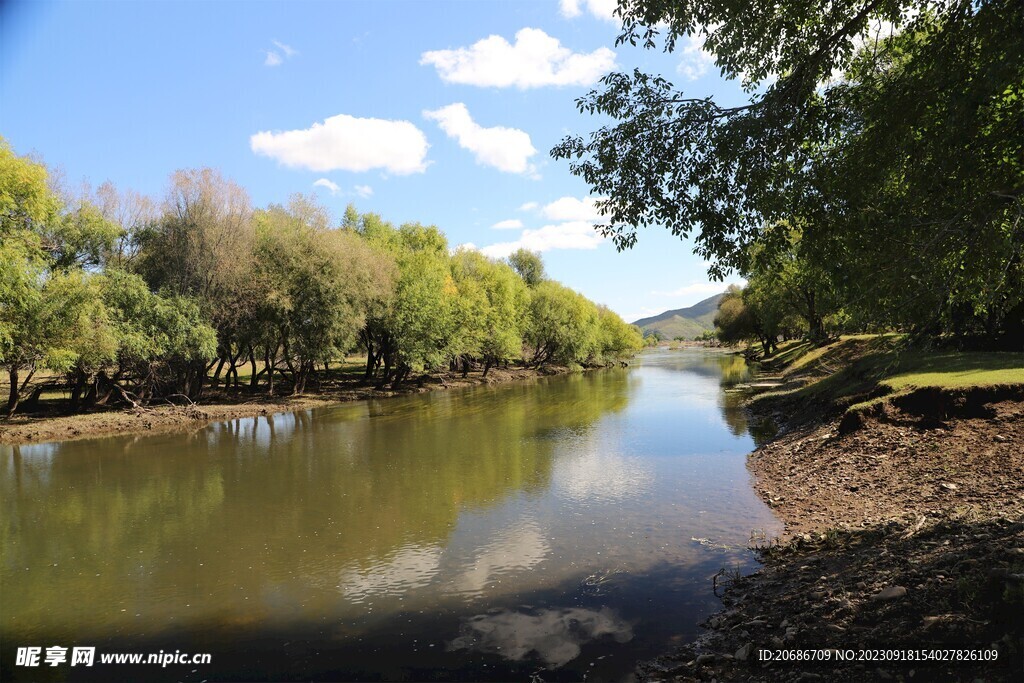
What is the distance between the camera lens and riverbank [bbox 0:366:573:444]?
2867 centimetres

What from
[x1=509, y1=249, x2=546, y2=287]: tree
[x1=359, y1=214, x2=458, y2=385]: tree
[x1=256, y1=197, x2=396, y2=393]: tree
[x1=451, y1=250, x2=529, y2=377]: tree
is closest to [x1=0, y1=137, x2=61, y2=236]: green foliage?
[x1=256, y1=197, x2=396, y2=393]: tree

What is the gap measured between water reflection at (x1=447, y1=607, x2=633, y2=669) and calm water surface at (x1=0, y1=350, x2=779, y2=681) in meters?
0.03

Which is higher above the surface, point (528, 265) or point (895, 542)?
point (528, 265)

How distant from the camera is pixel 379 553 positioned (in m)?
12.0

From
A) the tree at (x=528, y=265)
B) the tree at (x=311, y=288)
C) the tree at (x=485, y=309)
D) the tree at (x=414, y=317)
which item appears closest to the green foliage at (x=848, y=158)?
the tree at (x=311, y=288)

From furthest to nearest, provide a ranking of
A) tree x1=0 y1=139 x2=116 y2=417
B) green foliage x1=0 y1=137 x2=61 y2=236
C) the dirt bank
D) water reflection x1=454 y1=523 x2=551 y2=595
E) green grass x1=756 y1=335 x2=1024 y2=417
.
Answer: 1. green foliage x1=0 y1=137 x2=61 y2=236
2. tree x1=0 y1=139 x2=116 y2=417
3. green grass x1=756 y1=335 x2=1024 y2=417
4. water reflection x1=454 y1=523 x2=551 y2=595
5. the dirt bank

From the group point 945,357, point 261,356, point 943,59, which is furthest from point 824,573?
point 261,356

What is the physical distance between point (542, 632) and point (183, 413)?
3328 cm

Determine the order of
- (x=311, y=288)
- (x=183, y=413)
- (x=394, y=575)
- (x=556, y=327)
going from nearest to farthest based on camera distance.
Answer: (x=394, y=575) → (x=183, y=413) → (x=311, y=288) → (x=556, y=327)

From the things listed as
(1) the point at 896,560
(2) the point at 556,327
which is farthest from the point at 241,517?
(2) the point at 556,327

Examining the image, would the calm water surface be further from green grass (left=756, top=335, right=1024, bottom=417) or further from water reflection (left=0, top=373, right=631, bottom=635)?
green grass (left=756, top=335, right=1024, bottom=417)

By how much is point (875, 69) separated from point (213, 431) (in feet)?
107

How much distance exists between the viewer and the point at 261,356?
50.1 metres

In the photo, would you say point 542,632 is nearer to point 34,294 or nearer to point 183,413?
point 34,294
